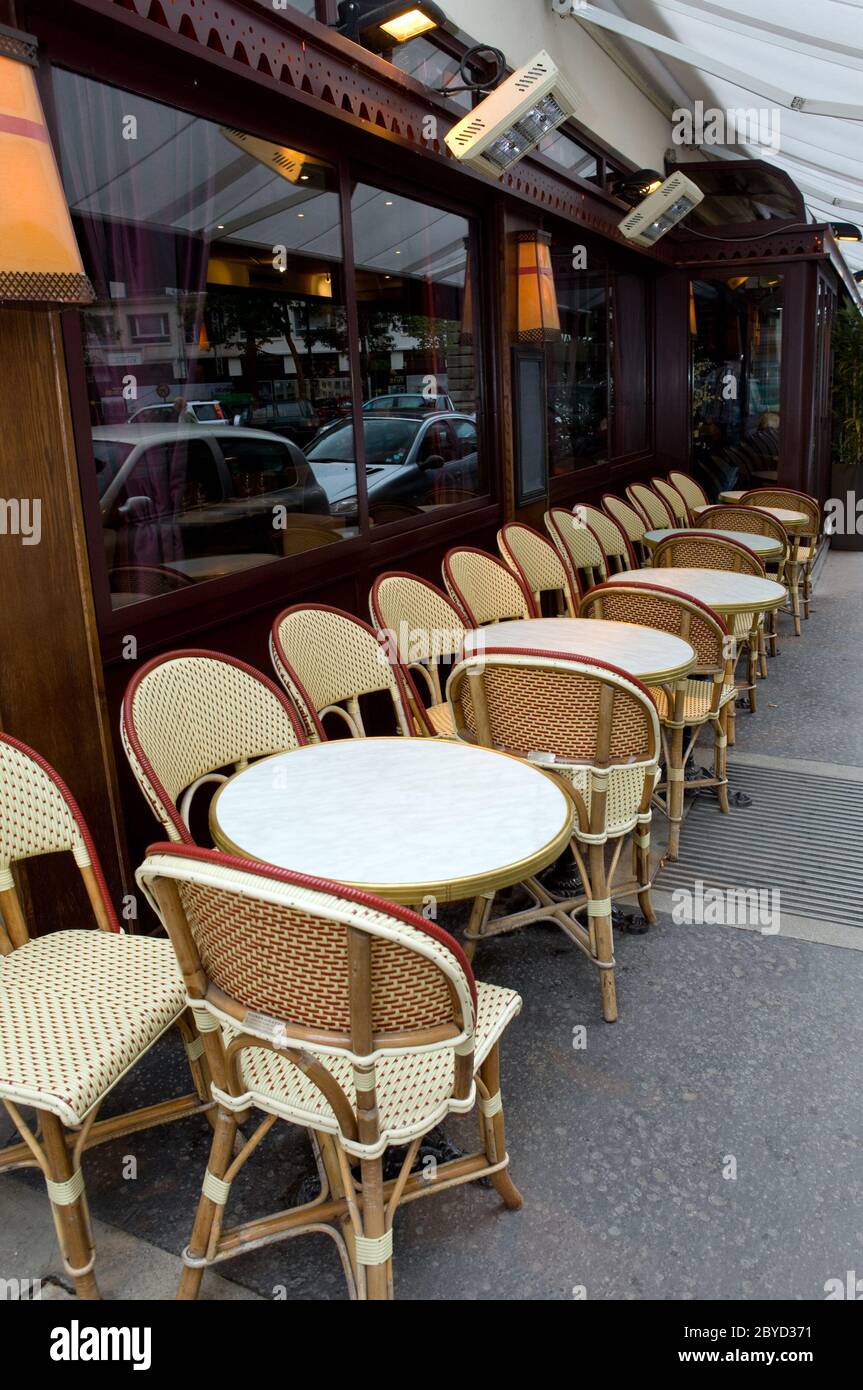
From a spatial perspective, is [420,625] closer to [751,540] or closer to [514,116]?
[514,116]

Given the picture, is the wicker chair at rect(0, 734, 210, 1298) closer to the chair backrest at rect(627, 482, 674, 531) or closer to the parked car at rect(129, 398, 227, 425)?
the parked car at rect(129, 398, 227, 425)

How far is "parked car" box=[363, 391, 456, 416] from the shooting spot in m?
4.42

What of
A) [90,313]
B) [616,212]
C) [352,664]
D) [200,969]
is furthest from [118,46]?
[616,212]

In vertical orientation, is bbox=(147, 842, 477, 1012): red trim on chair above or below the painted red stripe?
below

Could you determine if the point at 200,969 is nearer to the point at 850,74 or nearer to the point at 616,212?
the point at 850,74

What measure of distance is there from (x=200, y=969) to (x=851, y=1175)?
140 cm

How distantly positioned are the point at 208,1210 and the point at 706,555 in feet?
12.7

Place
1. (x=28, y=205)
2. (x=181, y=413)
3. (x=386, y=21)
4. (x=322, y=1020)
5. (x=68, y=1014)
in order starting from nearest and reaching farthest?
(x=322, y=1020) < (x=68, y=1014) < (x=28, y=205) < (x=181, y=413) < (x=386, y=21)

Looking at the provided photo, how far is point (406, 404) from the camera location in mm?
4762

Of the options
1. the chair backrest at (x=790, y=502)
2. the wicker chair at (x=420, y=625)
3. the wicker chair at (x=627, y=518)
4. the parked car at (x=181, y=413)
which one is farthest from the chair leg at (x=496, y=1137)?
the chair backrest at (x=790, y=502)

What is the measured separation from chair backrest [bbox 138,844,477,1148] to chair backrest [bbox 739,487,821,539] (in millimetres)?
6162

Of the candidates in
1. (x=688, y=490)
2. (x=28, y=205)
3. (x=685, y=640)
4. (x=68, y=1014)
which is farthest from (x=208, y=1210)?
(x=688, y=490)

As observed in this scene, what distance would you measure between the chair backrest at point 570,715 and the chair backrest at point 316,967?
3.53 feet

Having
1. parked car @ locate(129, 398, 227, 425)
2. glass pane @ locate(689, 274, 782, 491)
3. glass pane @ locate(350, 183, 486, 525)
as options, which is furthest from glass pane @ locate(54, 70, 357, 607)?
glass pane @ locate(689, 274, 782, 491)
